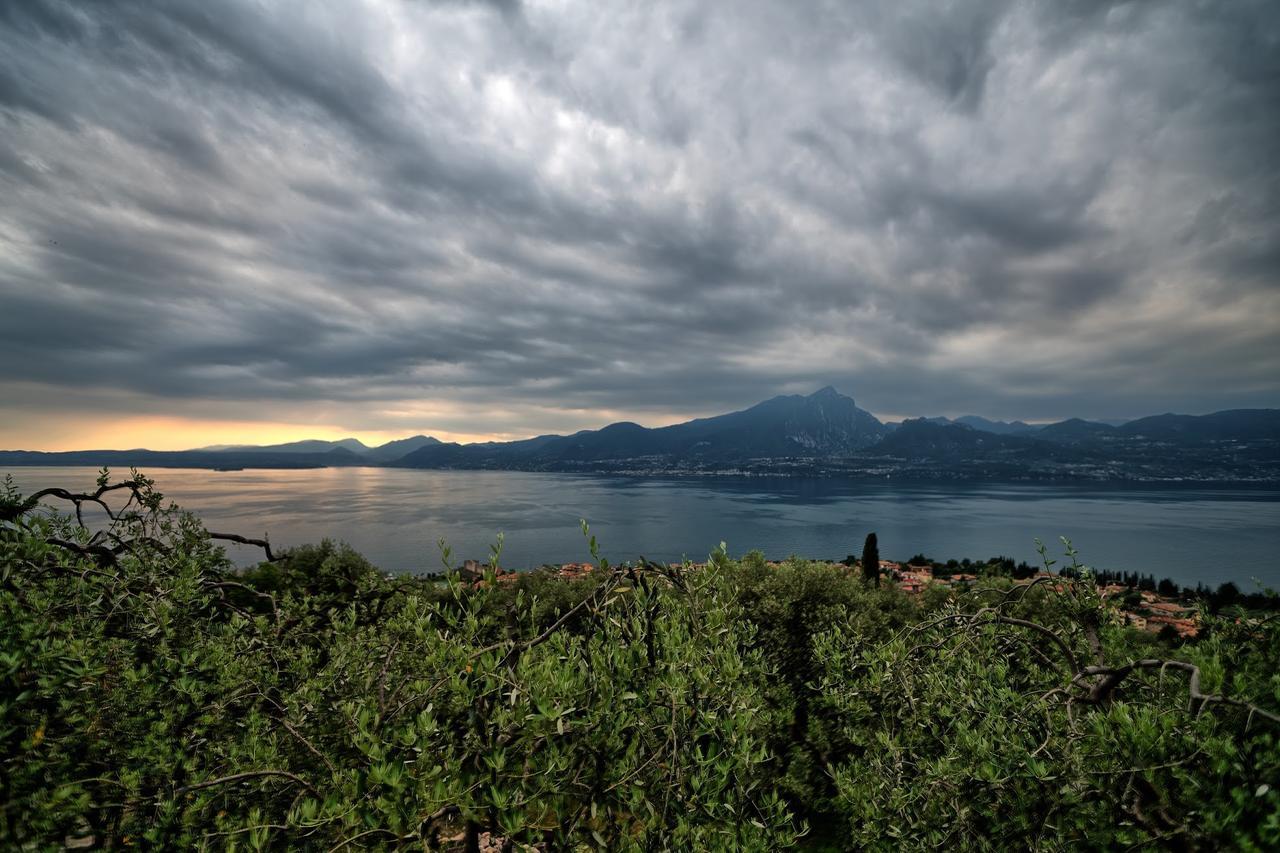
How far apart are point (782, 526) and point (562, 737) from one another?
422 ft

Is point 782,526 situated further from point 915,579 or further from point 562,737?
point 562,737

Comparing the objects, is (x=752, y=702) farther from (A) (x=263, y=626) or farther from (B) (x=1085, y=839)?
(A) (x=263, y=626)

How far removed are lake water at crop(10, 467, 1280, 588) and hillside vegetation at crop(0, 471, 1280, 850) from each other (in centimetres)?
6378

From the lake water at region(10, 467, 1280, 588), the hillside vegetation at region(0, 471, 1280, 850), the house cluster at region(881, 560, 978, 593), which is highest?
the hillside vegetation at region(0, 471, 1280, 850)

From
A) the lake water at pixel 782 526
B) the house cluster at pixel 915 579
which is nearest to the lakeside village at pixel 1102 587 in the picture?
the house cluster at pixel 915 579

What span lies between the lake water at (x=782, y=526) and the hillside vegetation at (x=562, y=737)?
63.8 m

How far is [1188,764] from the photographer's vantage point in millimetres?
3771

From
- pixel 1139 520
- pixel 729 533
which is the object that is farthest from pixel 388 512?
pixel 1139 520

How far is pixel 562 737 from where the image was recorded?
4055 millimetres

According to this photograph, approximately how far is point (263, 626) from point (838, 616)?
539 inches

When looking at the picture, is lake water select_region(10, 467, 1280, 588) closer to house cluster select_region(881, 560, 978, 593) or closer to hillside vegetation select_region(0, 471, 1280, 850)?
house cluster select_region(881, 560, 978, 593)

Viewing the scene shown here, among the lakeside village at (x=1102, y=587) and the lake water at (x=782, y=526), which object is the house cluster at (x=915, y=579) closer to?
the lakeside village at (x=1102, y=587)

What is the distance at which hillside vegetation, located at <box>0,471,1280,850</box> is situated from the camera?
3.57m

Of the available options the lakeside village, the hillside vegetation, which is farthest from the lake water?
the hillside vegetation
